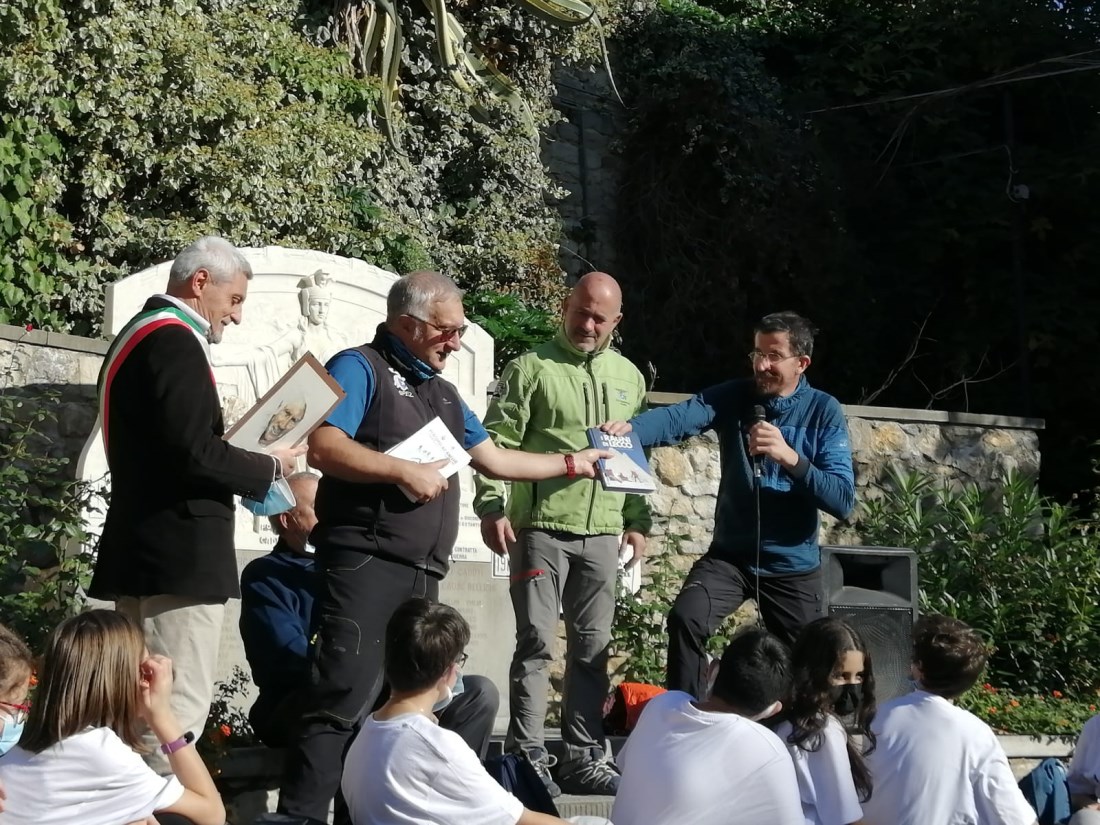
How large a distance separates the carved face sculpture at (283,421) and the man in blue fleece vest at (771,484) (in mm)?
1324

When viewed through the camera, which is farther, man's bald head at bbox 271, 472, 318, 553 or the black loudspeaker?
the black loudspeaker

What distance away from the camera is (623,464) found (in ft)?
16.0

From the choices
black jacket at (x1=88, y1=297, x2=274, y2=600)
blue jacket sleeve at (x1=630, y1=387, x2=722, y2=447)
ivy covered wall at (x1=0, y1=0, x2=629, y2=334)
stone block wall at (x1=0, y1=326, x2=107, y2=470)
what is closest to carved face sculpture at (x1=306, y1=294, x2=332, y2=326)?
stone block wall at (x1=0, y1=326, x2=107, y2=470)

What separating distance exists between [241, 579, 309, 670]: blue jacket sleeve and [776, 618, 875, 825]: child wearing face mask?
63.2 inches

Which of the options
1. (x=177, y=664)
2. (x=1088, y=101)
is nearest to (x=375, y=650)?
(x=177, y=664)

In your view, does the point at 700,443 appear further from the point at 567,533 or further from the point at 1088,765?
the point at 1088,765

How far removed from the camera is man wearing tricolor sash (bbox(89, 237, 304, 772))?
3.89 metres

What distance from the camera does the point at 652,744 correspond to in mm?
3420

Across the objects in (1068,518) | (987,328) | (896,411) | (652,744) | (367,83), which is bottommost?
(652,744)

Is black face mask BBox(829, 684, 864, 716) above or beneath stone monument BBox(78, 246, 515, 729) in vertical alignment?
beneath

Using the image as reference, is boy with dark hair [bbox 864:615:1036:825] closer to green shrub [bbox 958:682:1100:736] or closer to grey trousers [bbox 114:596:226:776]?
grey trousers [bbox 114:596:226:776]

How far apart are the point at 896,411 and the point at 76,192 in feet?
16.0

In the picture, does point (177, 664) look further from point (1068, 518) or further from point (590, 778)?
point (1068, 518)

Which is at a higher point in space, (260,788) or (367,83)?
(367,83)
